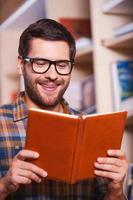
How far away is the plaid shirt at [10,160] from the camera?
3.44 ft

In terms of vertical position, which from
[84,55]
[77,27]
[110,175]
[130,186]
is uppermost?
[77,27]

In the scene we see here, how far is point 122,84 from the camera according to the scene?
5.36ft

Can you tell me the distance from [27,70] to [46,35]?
10cm

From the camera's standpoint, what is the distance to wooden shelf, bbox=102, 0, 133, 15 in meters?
1.56

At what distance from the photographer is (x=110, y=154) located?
0.94m

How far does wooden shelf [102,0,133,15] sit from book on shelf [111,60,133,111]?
215 mm

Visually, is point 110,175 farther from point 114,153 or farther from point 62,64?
point 62,64

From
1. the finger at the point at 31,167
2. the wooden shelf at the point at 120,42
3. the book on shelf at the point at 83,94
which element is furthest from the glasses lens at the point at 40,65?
the book on shelf at the point at 83,94

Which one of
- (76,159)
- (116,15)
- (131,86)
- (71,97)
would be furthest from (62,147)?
(71,97)

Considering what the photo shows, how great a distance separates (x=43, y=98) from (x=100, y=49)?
2.12ft

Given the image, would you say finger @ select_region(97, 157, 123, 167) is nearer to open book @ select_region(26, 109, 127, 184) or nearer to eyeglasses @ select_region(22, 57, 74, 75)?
open book @ select_region(26, 109, 127, 184)

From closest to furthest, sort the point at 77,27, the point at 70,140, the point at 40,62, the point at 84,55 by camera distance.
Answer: the point at 70,140 → the point at 40,62 → the point at 84,55 → the point at 77,27

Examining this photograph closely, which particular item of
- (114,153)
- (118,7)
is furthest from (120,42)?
(114,153)

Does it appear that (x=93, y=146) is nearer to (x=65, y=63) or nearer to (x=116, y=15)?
(x=65, y=63)
